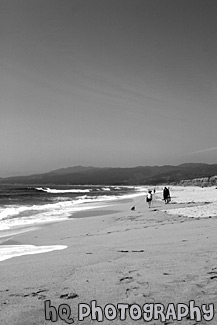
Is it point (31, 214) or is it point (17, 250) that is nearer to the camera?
point (17, 250)

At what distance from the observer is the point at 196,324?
312 centimetres

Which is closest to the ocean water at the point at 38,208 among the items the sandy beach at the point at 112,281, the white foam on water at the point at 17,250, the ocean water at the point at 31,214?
the ocean water at the point at 31,214

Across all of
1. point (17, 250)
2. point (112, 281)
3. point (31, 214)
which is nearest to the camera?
point (112, 281)

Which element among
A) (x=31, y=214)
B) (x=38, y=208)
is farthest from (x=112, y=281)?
(x=38, y=208)

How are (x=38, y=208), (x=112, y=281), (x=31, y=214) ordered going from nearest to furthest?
1. (x=112, y=281)
2. (x=31, y=214)
3. (x=38, y=208)

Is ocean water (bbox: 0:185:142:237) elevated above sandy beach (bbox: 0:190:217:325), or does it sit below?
below

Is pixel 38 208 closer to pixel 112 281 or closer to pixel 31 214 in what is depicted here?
pixel 31 214

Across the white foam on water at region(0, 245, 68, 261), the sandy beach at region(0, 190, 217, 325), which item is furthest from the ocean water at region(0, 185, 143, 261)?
the sandy beach at region(0, 190, 217, 325)

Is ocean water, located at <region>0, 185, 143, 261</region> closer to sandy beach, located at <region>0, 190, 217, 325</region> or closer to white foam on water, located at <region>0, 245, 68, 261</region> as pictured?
white foam on water, located at <region>0, 245, 68, 261</region>

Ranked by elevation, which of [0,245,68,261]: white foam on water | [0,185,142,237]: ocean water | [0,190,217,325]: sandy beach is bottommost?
[0,185,142,237]: ocean water

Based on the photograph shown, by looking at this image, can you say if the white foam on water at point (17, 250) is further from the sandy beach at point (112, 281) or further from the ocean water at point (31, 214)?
the sandy beach at point (112, 281)

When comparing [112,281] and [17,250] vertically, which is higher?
[112,281]

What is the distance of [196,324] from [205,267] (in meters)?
A: 1.98

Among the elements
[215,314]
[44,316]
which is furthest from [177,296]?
[44,316]
